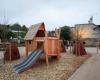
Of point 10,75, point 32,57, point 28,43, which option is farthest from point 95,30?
point 10,75

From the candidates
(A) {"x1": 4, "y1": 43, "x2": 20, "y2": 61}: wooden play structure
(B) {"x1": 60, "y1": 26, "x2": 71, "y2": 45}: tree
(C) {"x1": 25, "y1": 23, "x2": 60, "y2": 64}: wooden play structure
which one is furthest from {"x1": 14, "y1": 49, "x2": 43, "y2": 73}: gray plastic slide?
(B) {"x1": 60, "y1": 26, "x2": 71, "y2": 45}: tree

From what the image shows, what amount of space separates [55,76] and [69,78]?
2.69 ft

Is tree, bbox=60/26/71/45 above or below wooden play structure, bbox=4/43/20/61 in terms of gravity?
above

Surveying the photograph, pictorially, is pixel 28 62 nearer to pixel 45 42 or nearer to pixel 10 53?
pixel 45 42

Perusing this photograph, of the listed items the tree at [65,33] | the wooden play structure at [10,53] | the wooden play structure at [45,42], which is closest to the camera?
the wooden play structure at [45,42]

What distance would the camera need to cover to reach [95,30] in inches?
2616

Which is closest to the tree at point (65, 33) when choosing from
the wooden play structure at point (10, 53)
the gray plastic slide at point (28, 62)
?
the wooden play structure at point (10, 53)

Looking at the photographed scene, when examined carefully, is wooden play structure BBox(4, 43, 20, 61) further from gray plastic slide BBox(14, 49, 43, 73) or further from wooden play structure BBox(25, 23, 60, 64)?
gray plastic slide BBox(14, 49, 43, 73)

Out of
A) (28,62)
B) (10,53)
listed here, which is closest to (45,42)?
(28,62)

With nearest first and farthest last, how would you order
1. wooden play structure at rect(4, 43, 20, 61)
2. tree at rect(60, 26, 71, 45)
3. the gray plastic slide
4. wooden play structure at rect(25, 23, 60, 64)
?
the gray plastic slide < wooden play structure at rect(25, 23, 60, 64) < wooden play structure at rect(4, 43, 20, 61) < tree at rect(60, 26, 71, 45)

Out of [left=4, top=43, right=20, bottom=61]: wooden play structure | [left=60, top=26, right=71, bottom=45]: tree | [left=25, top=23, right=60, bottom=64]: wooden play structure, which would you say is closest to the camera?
[left=25, top=23, right=60, bottom=64]: wooden play structure

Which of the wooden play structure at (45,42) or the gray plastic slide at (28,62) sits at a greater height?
the wooden play structure at (45,42)

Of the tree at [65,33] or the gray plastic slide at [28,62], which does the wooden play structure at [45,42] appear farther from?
the tree at [65,33]

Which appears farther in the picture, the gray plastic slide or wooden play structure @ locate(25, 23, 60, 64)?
wooden play structure @ locate(25, 23, 60, 64)
